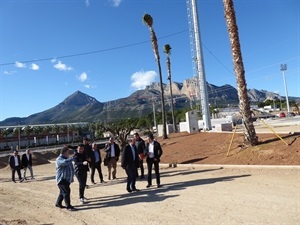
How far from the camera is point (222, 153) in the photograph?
16281mm

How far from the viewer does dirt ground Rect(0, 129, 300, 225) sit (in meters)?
7.36

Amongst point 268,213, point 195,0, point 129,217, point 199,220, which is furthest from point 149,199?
point 195,0

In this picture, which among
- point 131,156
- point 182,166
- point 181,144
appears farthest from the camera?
point 181,144

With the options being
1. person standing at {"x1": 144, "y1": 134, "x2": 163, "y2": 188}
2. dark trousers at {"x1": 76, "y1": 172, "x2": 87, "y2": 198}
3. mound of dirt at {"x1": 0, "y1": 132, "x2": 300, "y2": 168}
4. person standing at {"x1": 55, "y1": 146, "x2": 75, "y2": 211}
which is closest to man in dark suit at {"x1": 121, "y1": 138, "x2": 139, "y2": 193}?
person standing at {"x1": 144, "y1": 134, "x2": 163, "y2": 188}

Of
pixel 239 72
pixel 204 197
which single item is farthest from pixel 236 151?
pixel 204 197

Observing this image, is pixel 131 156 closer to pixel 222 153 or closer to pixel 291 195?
pixel 291 195

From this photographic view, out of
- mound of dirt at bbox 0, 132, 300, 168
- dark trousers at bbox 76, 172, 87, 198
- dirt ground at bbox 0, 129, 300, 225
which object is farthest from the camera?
mound of dirt at bbox 0, 132, 300, 168

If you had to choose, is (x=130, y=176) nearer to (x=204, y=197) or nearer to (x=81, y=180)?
(x=81, y=180)

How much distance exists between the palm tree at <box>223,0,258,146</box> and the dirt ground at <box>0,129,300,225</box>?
71 cm

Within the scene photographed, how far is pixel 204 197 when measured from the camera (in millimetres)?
9023

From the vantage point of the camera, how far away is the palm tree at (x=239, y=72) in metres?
15.2

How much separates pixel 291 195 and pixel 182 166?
7738 millimetres

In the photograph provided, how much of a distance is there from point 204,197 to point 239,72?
26.9 feet

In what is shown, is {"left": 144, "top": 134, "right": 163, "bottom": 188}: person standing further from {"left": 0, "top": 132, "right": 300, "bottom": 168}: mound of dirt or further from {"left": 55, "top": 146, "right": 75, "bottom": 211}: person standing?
{"left": 0, "top": 132, "right": 300, "bottom": 168}: mound of dirt
